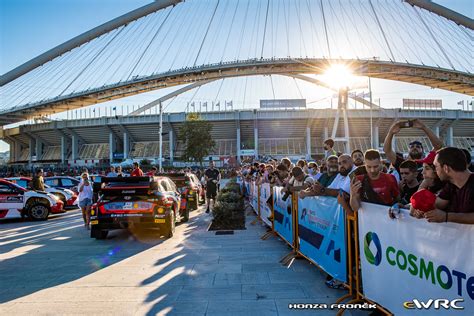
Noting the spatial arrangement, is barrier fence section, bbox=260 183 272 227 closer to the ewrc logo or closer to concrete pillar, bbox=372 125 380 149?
the ewrc logo

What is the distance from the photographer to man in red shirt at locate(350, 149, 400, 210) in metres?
3.98

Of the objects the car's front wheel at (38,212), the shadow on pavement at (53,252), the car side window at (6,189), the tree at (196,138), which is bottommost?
the shadow on pavement at (53,252)

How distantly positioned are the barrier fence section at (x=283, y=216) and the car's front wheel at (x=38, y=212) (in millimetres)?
8957

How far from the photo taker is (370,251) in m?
3.68

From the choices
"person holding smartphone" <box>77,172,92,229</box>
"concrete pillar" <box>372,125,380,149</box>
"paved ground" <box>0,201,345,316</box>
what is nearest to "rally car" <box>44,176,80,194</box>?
"person holding smartphone" <box>77,172,92,229</box>

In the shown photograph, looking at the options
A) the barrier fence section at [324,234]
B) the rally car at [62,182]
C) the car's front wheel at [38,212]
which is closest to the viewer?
the barrier fence section at [324,234]

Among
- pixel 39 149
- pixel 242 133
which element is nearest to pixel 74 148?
pixel 39 149

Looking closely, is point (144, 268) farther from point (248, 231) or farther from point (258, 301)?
point (248, 231)

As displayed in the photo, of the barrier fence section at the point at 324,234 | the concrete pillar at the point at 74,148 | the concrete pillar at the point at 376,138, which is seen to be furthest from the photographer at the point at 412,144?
the concrete pillar at the point at 74,148

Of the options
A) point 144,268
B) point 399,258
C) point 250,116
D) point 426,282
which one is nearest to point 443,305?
point 426,282

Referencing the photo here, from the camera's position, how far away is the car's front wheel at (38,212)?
12.0 m

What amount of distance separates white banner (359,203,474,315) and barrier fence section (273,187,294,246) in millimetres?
2824

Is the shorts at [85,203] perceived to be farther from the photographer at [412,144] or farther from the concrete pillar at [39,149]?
the concrete pillar at [39,149]

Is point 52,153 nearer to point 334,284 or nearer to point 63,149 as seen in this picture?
point 63,149
